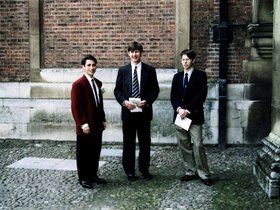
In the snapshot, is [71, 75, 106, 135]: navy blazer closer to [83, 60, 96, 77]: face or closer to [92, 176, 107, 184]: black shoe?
[83, 60, 96, 77]: face

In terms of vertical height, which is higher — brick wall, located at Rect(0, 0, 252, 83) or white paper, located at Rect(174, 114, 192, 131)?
brick wall, located at Rect(0, 0, 252, 83)

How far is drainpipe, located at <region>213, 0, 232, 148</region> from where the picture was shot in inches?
353

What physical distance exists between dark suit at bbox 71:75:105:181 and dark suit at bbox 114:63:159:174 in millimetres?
386

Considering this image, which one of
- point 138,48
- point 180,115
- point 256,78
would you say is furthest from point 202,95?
point 256,78

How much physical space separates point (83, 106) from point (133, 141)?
94cm

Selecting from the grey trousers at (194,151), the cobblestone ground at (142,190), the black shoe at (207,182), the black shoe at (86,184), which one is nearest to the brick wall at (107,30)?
the cobblestone ground at (142,190)

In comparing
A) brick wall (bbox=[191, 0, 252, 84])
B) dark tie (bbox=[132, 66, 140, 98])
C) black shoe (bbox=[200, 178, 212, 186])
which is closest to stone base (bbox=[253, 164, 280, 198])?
black shoe (bbox=[200, 178, 212, 186])

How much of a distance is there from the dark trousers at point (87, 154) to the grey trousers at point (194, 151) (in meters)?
1.19

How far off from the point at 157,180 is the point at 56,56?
411cm

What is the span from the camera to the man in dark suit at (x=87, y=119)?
20.8ft

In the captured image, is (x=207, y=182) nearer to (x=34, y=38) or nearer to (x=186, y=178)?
(x=186, y=178)

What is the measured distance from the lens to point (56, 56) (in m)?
9.70

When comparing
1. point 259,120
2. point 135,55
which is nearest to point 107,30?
point 135,55

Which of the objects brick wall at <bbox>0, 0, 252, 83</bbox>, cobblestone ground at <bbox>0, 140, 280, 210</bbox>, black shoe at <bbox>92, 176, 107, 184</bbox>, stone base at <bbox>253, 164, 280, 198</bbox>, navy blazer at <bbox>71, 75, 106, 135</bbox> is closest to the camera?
cobblestone ground at <bbox>0, 140, 280, 210</bbox>
